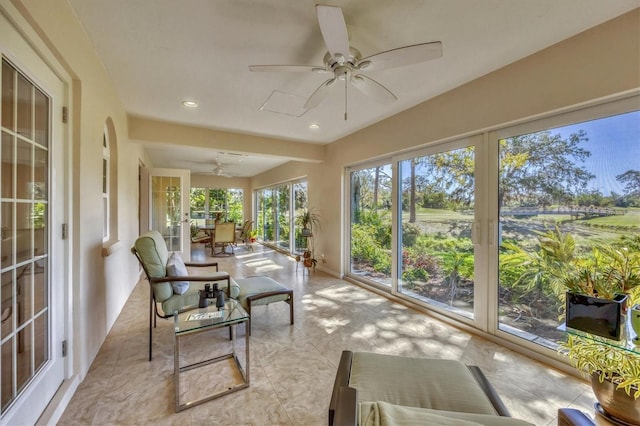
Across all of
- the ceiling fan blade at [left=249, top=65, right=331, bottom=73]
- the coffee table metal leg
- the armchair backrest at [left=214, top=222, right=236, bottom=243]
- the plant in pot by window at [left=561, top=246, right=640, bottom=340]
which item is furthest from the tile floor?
the armchair backrest at [left=214, top=222, right=236, bottom=243]

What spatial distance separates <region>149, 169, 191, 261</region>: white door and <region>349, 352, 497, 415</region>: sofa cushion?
202 inches

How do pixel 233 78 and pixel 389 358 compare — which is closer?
pixel 389 358

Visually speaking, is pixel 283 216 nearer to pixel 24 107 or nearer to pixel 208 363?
pixel 208 363

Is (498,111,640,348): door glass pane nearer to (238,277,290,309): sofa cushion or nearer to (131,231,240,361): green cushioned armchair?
(238,277,290,309): sofa cushion

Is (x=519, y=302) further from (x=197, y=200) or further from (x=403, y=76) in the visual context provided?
(x=197, y=200)

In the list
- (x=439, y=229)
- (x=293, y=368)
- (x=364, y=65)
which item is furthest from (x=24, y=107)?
(x=439, y=229)

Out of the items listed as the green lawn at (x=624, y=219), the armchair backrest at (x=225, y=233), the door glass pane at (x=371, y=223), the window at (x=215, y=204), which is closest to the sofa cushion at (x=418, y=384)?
the green lawn at (x=624, y=219)

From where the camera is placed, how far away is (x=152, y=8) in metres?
1.63

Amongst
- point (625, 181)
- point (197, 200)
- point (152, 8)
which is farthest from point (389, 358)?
point (197, 200)

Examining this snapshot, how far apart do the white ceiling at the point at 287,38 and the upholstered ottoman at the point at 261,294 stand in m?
2.08

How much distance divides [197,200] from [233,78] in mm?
8117

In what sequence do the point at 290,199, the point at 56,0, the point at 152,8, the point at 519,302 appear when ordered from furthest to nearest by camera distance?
1. the point at 290,199
2. the point at 519,302
3. the point at 152,8
4. the point at 56,0

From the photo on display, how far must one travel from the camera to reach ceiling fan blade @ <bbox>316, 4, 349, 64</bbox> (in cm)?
129

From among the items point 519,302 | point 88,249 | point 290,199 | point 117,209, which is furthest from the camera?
point 290,199
